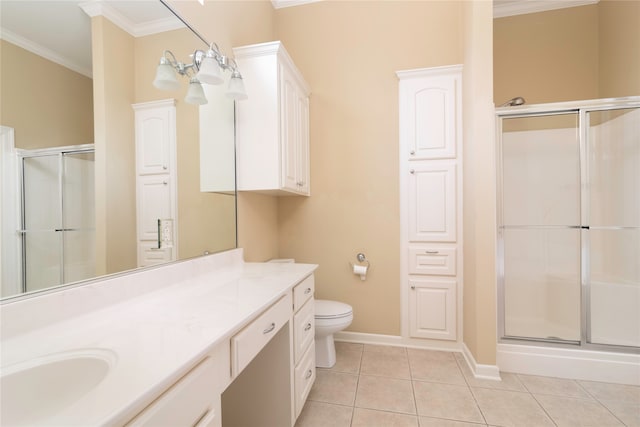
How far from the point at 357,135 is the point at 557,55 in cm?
204

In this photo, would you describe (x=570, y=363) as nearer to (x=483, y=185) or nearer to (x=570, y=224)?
(x=570, y=224)

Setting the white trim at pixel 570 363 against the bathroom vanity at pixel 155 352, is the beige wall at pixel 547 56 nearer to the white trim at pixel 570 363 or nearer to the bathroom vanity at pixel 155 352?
the white trim at pixel 570 363

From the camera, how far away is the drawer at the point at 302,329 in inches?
53.8

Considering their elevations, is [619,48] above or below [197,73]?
above

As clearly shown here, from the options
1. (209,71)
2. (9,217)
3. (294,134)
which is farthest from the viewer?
(294,134)

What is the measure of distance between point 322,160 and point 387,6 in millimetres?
1458

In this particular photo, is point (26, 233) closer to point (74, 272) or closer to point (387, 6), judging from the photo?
point (74, 272)

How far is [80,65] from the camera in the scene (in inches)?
35.4

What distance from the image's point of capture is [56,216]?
85cm

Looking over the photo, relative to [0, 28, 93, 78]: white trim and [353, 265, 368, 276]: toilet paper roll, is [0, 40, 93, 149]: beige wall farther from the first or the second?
[353, 265, 368, 276]: toilet paper roll

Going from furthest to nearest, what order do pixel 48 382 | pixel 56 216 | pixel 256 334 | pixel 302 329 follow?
pixel 302 329 < pixel 256 334 < pixel 56 216 < pixel 48 382

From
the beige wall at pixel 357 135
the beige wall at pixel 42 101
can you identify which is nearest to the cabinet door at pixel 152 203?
the beige wall at pixel 42 101

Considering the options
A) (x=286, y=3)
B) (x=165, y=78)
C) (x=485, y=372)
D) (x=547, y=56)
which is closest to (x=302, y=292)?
(x=165, y=78)

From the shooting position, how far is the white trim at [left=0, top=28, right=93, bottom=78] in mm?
729
